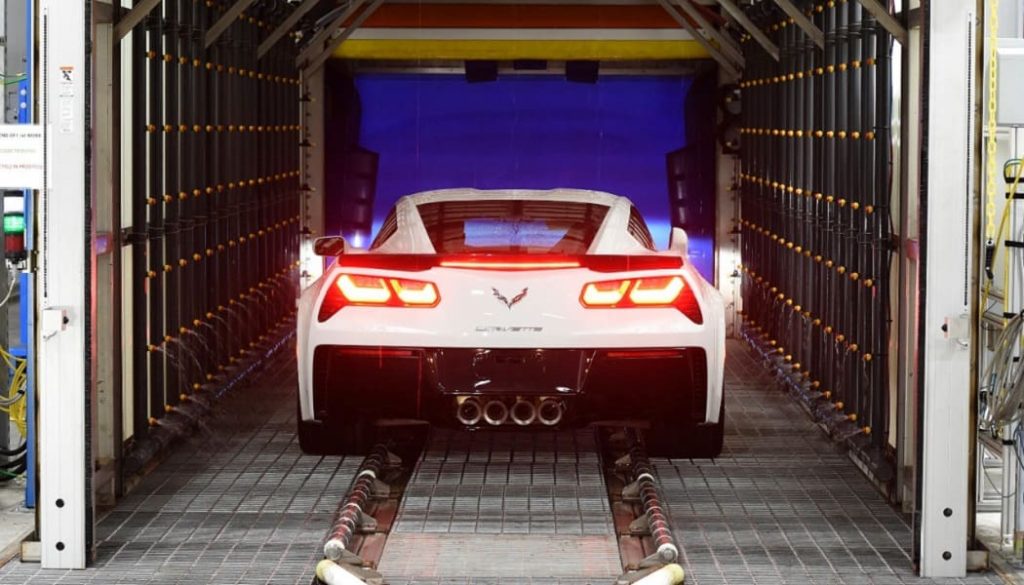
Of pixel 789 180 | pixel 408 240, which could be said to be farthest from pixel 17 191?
pixel 789 180

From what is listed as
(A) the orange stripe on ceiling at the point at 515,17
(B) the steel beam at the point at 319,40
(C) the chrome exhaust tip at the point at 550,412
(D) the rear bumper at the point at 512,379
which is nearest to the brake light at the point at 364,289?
(D) the rear bumper at the point at 512,379

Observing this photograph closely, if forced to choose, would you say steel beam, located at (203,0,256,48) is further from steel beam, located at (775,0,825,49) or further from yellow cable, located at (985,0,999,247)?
yellow cable, located at (985,0,999,247)

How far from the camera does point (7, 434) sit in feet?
29.6

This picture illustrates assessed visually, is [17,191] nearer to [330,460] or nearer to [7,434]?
[7,434]

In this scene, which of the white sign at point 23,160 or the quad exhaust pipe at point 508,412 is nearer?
the white sign at point 23,160

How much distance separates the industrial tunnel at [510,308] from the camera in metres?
6.86

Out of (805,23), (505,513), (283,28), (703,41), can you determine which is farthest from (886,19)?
(703,41)

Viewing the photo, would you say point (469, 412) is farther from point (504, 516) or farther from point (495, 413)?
point (504, 516)

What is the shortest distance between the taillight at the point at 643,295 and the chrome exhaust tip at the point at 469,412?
26.6 inches

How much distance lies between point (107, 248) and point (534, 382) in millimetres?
2010

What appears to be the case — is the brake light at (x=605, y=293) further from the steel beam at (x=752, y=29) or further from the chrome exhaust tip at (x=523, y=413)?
the steel beam at (x=752, y=29)

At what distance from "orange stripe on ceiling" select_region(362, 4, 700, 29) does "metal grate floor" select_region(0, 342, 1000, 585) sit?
19.5 feet

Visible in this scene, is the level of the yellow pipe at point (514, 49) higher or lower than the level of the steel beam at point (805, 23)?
higher

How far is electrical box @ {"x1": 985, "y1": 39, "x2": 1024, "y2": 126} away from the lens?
721 centimetres
